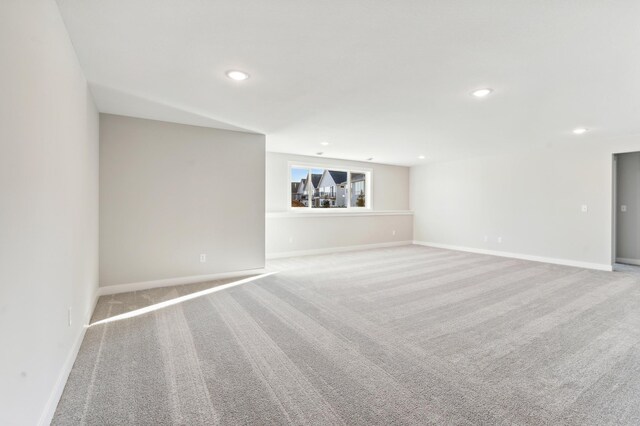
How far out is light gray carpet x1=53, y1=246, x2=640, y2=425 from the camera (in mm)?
1676

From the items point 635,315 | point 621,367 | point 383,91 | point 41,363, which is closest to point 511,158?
point 635,315

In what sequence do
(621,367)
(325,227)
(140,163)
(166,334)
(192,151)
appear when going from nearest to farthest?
1. (621,367)
2. (166,334)
3. (140,163)
4. (192,151)
5. (325,227)

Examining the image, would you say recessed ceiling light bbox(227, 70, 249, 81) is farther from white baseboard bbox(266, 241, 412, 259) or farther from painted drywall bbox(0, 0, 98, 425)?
white baseboard bbox(266, 241, 412, 259)

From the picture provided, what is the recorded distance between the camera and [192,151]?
4.31 meters

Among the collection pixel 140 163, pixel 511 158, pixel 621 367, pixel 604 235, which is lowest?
pixel 621 367

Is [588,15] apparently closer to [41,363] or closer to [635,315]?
[635,315]

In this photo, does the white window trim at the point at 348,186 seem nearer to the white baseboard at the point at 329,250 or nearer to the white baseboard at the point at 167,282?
the white baseboard at the point at 329,250

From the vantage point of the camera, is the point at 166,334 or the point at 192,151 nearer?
the point at 166,334

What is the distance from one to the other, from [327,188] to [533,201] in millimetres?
4452

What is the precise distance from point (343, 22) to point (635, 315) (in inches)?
159

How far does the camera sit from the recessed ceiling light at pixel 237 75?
263 cm

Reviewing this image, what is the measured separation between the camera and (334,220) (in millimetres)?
7246

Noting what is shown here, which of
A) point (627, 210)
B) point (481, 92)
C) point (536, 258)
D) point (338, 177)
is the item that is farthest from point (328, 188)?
point (627, 210)

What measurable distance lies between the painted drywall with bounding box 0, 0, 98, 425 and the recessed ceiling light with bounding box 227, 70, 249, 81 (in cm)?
112
